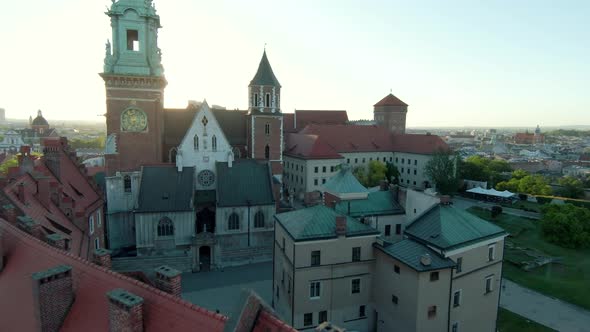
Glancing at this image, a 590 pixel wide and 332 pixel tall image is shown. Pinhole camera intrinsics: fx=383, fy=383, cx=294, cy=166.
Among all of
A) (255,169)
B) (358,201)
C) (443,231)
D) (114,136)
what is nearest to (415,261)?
(443,231)

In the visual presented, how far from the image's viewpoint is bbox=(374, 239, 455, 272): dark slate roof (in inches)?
869

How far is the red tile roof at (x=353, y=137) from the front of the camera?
7938 cm

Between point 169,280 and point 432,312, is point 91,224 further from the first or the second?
point 432,312

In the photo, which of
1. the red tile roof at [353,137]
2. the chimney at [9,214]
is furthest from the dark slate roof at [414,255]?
the red tile roof at [353,137]

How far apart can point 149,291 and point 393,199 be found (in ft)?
79.3

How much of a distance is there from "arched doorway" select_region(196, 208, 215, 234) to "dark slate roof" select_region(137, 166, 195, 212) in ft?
8.96

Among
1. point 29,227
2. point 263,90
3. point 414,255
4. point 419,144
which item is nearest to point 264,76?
point 263,90

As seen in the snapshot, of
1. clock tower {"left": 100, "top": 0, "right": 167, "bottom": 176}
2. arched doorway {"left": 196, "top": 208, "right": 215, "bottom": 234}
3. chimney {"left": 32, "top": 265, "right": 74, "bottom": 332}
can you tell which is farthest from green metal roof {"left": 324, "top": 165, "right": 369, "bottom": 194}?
chimney {"left": 32, "top": 265, "right": 74, "bottom": 332}

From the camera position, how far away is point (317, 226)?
24906 mm

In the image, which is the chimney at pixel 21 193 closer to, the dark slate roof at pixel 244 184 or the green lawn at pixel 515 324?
the dark slate roof at pixel 244 184

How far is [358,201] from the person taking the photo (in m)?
30.4

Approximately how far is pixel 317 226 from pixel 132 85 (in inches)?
1028

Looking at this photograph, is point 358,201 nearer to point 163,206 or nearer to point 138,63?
point 163,206

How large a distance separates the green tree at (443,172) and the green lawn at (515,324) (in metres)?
41.9
